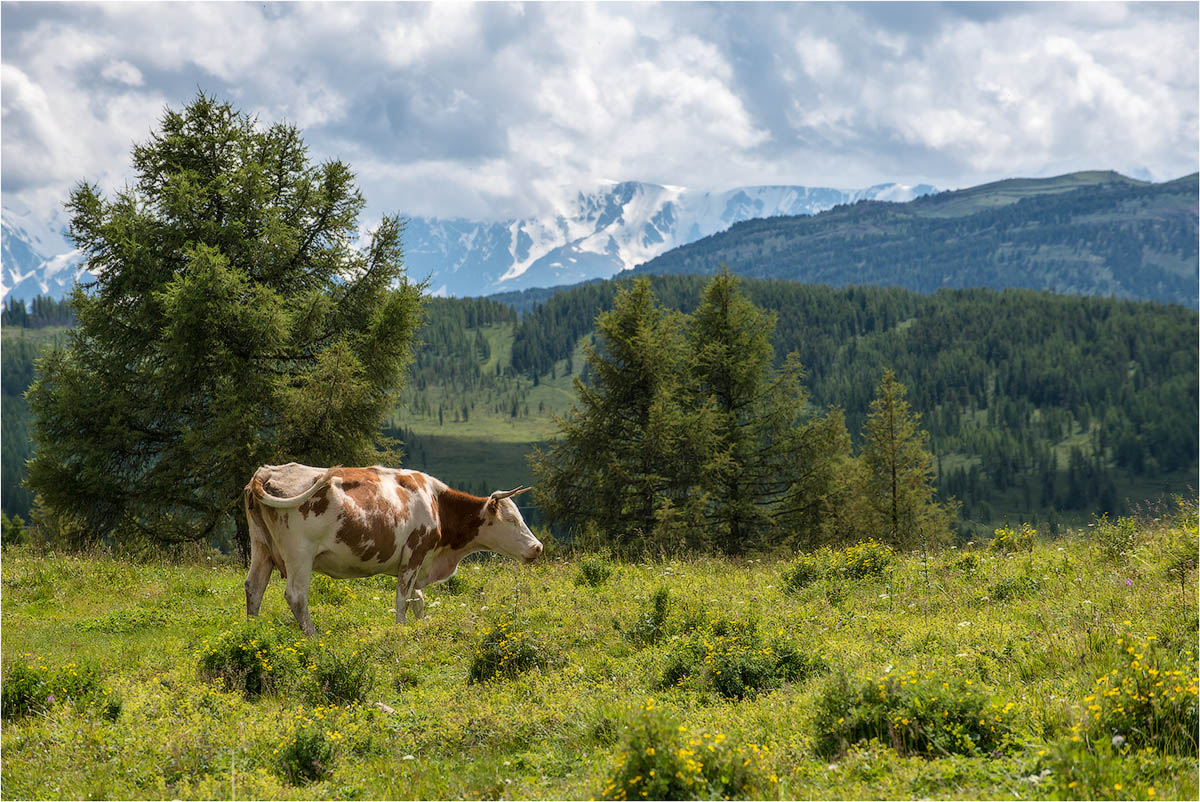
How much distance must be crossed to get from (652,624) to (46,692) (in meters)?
6.61

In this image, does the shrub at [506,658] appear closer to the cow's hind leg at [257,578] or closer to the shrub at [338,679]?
the shrub at [338,679]

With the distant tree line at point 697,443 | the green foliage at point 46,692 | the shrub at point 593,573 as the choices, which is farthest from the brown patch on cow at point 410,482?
the distant tree line at point 697,443

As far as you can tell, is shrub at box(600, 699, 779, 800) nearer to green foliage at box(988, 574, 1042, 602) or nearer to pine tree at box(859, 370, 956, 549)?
green foliage at box(988, 574, 1042, 602)

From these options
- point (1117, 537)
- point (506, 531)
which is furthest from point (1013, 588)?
point (506, 531)

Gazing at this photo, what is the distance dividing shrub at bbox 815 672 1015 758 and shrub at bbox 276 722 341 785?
4.12m

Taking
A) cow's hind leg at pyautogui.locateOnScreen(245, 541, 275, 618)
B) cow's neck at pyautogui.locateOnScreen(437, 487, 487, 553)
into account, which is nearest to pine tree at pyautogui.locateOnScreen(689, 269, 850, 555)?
cow's neck at pyautogui.locateOnScreen(437, 487, 487, 553)

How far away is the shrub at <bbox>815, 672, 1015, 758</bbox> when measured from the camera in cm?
657

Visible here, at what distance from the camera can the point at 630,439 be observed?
1302 inches

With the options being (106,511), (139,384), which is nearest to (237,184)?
(139,384)

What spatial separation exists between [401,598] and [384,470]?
195 centimetres

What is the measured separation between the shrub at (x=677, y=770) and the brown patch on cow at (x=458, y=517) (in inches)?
319

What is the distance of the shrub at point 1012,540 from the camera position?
15.2m

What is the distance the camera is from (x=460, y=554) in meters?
14.4

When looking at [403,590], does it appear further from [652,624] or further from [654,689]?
[654,689]
